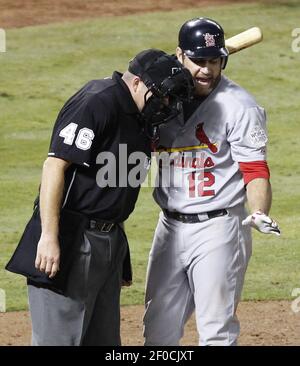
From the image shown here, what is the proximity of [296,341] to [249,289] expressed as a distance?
1170 millimetres

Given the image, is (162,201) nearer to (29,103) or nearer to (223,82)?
(223,82)

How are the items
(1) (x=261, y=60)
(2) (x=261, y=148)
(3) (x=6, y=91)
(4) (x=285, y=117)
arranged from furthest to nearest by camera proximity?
(1) (x=261, y=60), (3) (x=6, y=91), (4) (x=285, y=117), (2) (x=261, y=148)

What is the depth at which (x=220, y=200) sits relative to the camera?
5.66 metres

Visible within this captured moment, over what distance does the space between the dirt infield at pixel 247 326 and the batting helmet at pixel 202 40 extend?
2085mm

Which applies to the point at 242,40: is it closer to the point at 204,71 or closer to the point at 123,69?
the point at 204,71

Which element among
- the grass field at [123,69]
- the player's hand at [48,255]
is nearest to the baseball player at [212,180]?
the player's hand at [48,255]

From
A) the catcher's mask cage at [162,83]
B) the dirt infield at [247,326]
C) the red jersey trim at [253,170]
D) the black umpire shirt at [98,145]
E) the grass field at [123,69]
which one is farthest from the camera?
the grass field at [123,69]

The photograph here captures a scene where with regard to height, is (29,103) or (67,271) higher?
(67,271)

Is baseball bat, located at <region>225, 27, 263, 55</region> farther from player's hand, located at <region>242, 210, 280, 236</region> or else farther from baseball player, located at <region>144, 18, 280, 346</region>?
player's hand, located at <region>242, 210, 280, 236</region>

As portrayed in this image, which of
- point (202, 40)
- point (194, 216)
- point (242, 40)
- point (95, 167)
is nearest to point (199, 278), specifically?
point (194, 216)

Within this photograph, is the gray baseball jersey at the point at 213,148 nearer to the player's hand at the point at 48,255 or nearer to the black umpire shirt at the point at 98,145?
the black umpire shirt at the point at 98,145

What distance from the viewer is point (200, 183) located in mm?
5684

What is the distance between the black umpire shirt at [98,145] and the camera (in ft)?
17.1

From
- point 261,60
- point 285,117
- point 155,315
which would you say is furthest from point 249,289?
point 261,60
